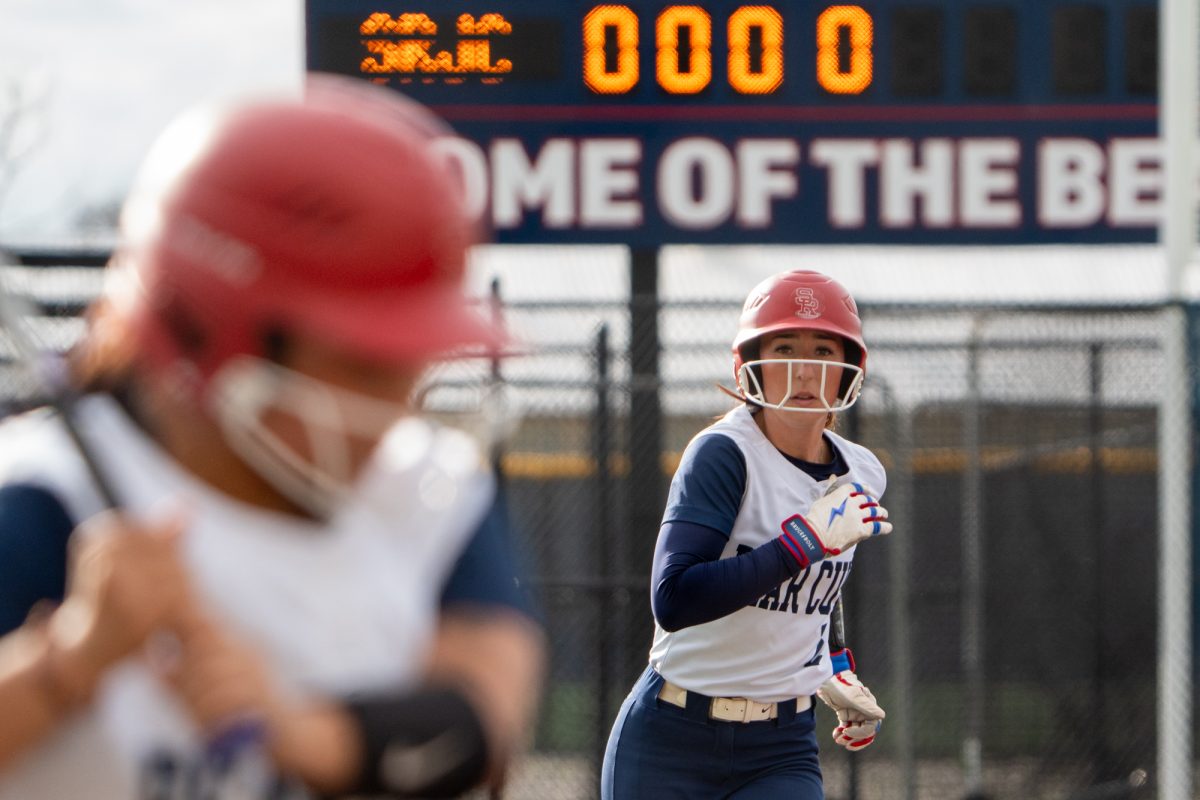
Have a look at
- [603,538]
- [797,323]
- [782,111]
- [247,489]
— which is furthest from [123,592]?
[782,111]

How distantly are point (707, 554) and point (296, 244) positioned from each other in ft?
7.55

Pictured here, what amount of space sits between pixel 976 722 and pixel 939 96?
108 inches

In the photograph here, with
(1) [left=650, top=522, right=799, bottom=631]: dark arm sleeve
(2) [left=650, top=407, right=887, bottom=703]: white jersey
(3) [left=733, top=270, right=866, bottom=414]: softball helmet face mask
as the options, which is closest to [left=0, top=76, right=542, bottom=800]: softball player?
(1) [left=650, top=522, right=799, bottom=631]: dark arm sleeve

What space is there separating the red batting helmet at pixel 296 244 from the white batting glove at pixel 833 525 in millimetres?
2220

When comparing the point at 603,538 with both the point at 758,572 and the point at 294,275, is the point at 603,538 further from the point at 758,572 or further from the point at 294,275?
the point at 294,275

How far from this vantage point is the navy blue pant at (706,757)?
369cm

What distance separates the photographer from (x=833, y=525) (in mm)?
3545

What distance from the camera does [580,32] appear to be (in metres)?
7.43

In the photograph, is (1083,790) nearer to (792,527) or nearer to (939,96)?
(939,96)

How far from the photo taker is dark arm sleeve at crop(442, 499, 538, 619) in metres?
1.49

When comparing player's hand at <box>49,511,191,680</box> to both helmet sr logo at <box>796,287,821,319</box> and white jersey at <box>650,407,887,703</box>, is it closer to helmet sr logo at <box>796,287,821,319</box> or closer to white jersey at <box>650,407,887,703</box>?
white jersey at <box>650,407,887,703</box>

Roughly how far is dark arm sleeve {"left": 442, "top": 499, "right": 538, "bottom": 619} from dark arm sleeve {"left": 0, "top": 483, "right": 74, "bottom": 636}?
13.1 inches

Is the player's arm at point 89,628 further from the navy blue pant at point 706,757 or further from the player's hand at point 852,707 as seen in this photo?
the player's hand at point 852,707

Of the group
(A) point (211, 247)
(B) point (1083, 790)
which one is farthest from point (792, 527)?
(B) point (1083, 790)
